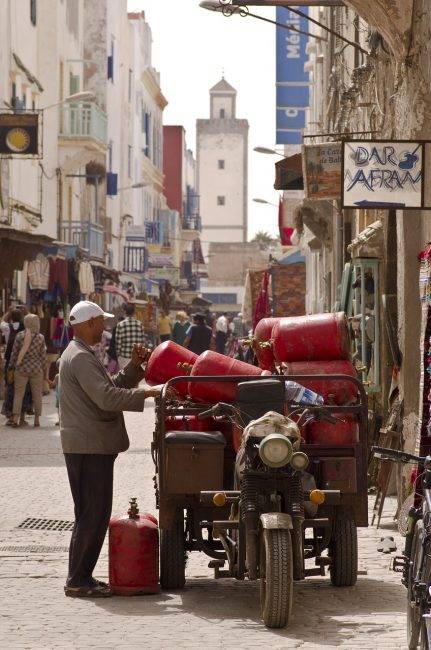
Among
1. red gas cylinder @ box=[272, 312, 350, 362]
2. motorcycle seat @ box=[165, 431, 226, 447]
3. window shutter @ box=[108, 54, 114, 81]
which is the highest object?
window shutter @ box=[108, 54, 114, 81]

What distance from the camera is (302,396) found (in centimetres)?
911

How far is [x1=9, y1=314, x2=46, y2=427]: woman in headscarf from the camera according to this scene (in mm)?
22562

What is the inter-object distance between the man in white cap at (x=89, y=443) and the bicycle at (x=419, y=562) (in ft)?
7.82

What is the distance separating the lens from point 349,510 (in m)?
9.20

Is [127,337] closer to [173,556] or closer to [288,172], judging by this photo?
[288,172]

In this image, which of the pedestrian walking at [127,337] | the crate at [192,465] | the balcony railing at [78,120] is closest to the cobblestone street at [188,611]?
the crate at [192,465]

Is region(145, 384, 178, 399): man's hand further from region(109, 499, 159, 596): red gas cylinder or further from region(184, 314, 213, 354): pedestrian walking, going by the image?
region(184, 314, 213, 354): pedestrian walking

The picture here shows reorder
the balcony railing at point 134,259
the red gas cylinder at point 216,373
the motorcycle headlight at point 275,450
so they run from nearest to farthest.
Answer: the motorcycle headlight at point 275,450, the red gas cylinder at point 216,373, the balcony railing at point 134,259

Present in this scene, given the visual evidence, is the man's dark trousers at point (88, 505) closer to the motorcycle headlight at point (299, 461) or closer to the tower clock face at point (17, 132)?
the motorcycle headlight at point (299, 461)

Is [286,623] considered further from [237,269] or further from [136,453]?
[237,269]

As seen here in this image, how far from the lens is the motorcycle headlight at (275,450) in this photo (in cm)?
825

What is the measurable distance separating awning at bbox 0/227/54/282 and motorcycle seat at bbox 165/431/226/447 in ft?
62.8

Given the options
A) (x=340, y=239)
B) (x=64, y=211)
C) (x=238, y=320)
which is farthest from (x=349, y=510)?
(x=238, y=320)

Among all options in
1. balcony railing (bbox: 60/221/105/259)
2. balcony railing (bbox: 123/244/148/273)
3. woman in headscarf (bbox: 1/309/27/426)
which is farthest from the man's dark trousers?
balcony railing (bbox: 123/244/148/273)
